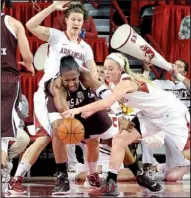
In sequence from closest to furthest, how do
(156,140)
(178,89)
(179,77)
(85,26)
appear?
(156,140), (179,77), (178,89), (85,26)

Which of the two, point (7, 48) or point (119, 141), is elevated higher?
point (7, 48)

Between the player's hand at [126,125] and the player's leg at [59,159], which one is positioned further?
the player's hand at [126,125]

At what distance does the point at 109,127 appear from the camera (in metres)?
4.56

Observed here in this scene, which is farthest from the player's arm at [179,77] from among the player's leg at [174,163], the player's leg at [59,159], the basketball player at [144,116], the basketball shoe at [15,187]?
the basketball shoe at [15,187]

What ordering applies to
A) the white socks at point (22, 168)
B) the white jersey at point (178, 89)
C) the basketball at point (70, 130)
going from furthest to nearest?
1. the white jersey at point (178, 89)
2. the white socks at point (22, 168)
3. the basketball at point (70, 130)

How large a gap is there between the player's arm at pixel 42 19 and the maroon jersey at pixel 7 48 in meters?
0.40

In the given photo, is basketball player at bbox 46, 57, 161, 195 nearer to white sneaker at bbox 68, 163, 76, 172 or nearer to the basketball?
the basketball

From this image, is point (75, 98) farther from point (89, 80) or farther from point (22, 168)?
point (22, 168)

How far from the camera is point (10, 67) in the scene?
4363 mm

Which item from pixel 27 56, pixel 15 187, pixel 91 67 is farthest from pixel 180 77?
pixel 15 187

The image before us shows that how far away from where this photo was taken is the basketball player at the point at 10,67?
4250 millimetres

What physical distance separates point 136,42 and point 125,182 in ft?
→ 3.80

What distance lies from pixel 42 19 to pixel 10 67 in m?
0.51

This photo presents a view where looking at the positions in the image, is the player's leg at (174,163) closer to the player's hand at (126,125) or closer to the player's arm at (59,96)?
the player's hand at (126,125)
